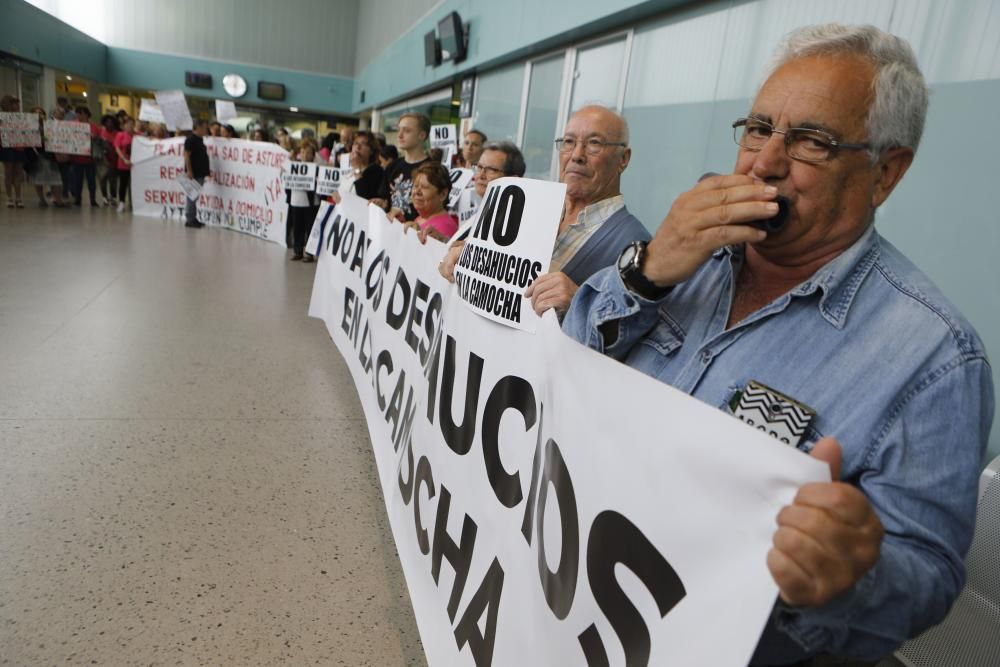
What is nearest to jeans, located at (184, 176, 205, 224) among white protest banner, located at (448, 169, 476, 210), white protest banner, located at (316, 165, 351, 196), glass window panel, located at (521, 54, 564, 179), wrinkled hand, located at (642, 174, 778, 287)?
white protest banner, located at (316, 165, 351, 196)

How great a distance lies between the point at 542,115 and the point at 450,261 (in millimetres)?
5644

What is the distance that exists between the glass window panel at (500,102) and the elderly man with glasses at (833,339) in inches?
262

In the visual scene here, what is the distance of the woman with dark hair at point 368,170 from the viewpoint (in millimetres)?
5465

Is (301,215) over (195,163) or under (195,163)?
under

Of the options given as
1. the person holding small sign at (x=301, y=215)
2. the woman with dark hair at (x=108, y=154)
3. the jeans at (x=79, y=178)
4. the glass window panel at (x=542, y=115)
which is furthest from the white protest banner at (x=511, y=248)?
the jeans at (x=79, y=178)

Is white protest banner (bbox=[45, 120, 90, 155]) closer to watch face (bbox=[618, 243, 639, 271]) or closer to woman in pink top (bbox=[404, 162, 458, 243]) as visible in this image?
woman in pink top (bbox=[404, 162, 458, 243])

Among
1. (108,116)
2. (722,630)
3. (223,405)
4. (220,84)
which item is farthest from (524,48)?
(220,84)

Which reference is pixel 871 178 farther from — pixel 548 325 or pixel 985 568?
pixel 985 568

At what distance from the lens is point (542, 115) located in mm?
7215

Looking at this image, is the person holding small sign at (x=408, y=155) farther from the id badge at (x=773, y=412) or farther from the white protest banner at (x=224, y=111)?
the white protest banner at (x=224, y=111)

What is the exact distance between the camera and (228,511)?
7.54 feet

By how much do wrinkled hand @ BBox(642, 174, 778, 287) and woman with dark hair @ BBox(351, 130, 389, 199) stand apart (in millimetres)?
4527

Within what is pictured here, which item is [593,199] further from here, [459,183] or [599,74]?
[599,74]

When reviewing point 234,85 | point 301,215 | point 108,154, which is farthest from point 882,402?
point 234,85
